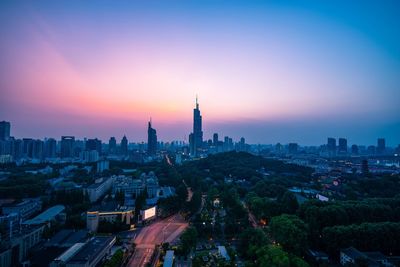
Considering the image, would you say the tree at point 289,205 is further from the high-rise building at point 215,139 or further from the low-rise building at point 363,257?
the high-rise building at point 215,139

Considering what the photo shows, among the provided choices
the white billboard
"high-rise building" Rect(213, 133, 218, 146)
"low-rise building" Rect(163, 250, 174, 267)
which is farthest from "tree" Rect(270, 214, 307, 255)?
"high-rise building" Rect(213, 133, 218, 146)

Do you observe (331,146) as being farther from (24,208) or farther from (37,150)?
(24,208)

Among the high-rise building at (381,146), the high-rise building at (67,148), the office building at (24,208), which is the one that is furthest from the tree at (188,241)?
the high-rise building at (381,146)

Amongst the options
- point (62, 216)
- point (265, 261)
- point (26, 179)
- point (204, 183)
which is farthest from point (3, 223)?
point (204, 183)

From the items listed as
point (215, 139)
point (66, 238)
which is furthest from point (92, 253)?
point (215, 139)

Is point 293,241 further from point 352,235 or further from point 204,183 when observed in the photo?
point 204,183

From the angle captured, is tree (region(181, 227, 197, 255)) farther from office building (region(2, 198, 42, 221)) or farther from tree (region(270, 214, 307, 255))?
office building (region(2, 198, 42, 221))
